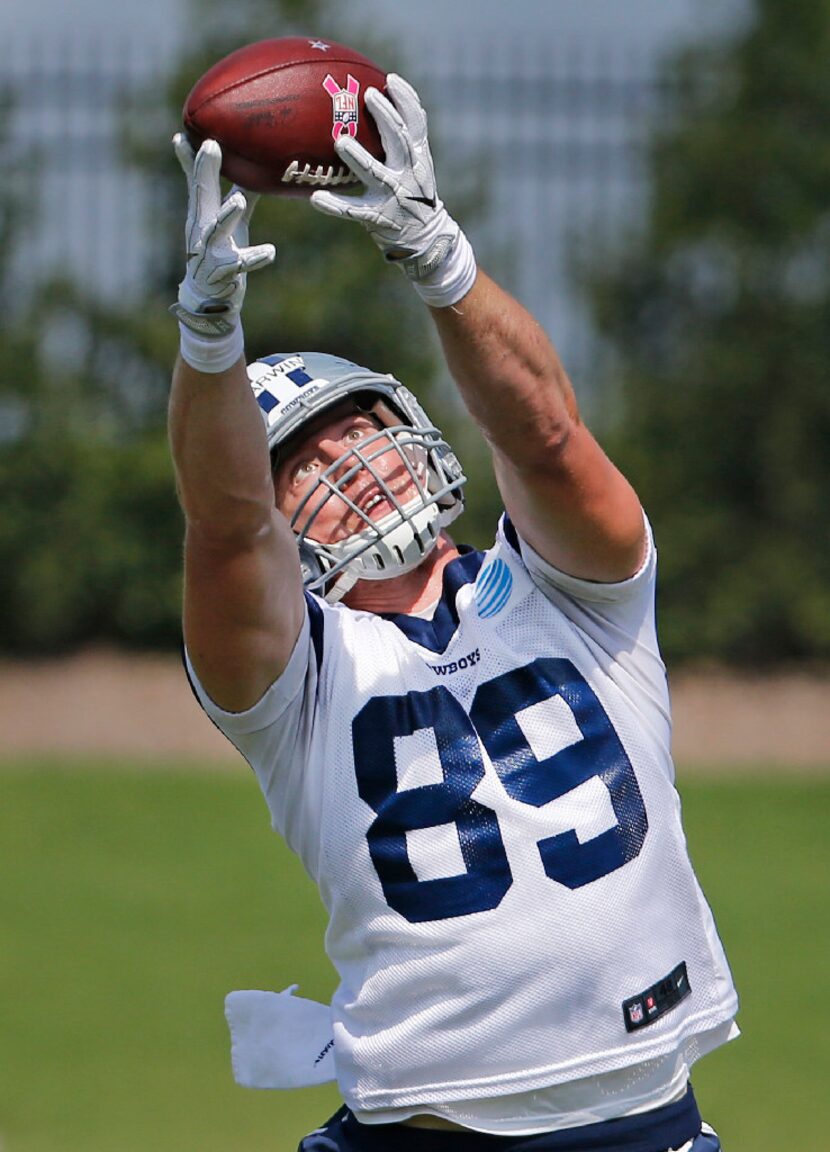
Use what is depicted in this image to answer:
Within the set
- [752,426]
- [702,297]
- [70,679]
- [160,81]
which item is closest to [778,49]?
[702,297]

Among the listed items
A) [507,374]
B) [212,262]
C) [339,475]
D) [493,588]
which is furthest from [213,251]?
[493,588]

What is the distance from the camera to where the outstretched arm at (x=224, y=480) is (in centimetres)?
243

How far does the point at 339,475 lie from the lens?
9.96 ft

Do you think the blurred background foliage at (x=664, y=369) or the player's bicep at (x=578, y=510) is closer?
the player's bicep at (x=578, y=510)

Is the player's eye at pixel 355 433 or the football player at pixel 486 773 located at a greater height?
the player's eye at pixel 355 433

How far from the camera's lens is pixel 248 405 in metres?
2.61

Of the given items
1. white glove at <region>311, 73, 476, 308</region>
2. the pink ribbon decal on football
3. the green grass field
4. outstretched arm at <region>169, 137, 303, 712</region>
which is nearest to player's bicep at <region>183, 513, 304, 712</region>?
outstretched arm at <region>169, 137, 303, 712</region>

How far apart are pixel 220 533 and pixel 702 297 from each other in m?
10.1

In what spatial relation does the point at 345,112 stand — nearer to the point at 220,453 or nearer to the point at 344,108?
the point at 344,108

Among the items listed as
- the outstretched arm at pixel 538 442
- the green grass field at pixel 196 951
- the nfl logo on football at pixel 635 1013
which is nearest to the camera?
the outstretched arm at pixel 538 442

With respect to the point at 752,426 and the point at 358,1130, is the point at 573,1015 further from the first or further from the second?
the point at 752,426

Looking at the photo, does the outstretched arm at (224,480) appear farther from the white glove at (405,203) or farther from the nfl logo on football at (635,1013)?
the nfl logo on football at (635,1013)

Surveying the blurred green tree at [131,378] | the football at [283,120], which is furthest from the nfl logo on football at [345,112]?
the blurred green tree at [131,378]

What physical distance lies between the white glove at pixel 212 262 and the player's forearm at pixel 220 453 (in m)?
0.04
